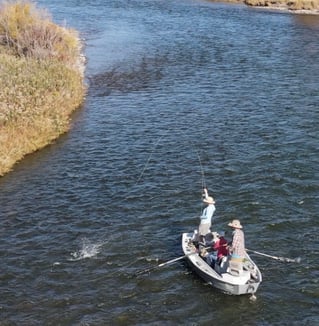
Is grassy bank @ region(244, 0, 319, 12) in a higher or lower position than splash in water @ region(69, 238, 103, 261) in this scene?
higher

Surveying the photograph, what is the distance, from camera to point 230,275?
69.5 feet

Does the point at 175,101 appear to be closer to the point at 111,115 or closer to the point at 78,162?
the point at 111,115

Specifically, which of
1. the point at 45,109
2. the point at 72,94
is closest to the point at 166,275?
the point at 45,109

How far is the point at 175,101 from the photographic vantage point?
153ft

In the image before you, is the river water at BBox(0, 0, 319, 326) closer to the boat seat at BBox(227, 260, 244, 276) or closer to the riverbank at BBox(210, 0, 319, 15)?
the boat seat at BBox(227, 260, 244, 276)

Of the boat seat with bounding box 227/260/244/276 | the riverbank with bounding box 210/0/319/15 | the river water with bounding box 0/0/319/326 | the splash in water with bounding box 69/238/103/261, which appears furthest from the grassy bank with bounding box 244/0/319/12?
the boat seat with bounding box 227/260/244/276

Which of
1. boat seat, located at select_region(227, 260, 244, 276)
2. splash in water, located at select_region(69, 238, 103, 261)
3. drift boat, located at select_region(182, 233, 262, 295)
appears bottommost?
splash in water, located at select_region(69, 238, 103, 261)

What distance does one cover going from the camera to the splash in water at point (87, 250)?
24.7 meters

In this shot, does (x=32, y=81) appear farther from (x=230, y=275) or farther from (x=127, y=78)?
(x=230, y=275)

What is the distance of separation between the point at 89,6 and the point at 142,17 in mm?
14111

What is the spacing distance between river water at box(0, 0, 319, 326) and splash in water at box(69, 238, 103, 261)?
91 millimetres

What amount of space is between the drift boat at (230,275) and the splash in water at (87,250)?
4.65 m

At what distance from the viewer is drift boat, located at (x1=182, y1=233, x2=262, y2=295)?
20.8 m

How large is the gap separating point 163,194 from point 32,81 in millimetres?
16181
